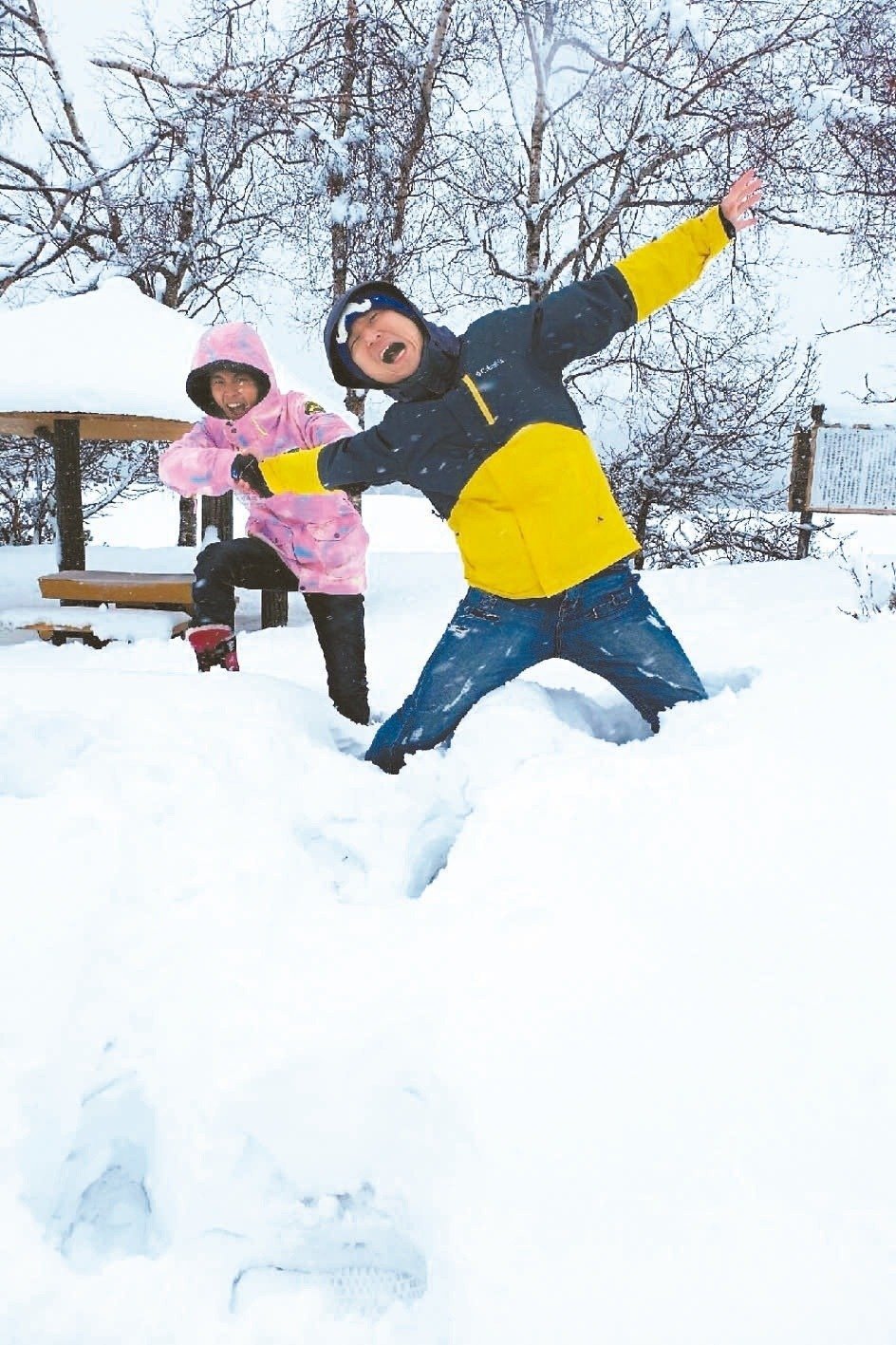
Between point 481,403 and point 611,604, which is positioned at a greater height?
point 481,403

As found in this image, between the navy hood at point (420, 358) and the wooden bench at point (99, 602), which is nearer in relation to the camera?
the navy hood at point (420, 358)

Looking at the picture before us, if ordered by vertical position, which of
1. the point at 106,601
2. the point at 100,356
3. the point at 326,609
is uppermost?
the point at 100,356

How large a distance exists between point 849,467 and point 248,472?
23.7 ft

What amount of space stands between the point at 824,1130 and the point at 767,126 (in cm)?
1029

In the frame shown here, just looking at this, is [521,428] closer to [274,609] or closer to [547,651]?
[547,651]

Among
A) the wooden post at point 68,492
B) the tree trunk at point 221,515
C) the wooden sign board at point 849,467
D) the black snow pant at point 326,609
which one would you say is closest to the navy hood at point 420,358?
the black snow pant at point 326,609

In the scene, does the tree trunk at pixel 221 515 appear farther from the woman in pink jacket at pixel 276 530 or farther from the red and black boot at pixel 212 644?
the red and black boot at pixel 212 644

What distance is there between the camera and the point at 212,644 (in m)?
3.12

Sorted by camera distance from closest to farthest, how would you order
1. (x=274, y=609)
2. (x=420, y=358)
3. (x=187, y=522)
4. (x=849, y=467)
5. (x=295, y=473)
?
1. (x=420, y=358)
2. (x=295, y=473)
3. (x=274, y=609)
4. (x=849, y=467)
5. (x=187, y=522)

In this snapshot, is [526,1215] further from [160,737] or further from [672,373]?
[672,373]

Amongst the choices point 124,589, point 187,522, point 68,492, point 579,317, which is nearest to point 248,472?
point 579,317

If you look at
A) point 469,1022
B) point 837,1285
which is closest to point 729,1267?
point 837,1285

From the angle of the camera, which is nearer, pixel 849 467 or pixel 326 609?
pixel 326 609

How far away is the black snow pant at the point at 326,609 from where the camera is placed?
3.22m
